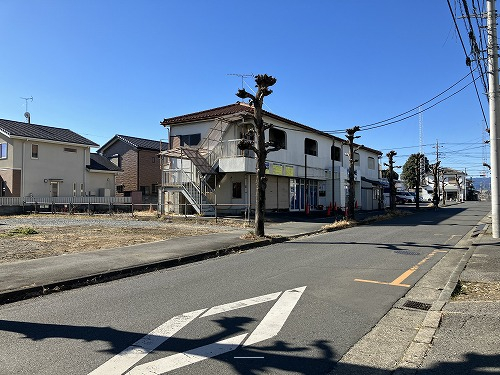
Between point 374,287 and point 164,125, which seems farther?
point 164,125

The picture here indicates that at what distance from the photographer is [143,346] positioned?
14.2 ft

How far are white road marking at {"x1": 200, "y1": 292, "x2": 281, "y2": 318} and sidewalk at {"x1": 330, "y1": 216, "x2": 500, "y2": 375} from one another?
1.80 m

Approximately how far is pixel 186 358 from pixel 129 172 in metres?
40.5

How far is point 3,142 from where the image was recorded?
108ft

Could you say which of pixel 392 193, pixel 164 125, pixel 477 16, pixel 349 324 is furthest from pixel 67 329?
pixel 392 193

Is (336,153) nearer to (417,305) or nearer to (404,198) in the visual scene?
(417,305)

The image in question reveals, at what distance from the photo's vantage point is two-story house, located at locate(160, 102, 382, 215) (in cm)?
2519

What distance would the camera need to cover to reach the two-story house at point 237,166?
2519 centimetres

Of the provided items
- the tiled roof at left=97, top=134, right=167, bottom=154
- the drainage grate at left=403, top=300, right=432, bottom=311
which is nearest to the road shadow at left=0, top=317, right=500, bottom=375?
the drainage grate at left=403, top=300, right=432, bottom=311

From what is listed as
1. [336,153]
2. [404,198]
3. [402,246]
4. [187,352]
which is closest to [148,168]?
[336,153]

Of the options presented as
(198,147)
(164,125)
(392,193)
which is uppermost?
(164,125)

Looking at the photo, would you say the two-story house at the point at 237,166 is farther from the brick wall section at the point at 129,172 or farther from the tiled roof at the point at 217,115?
the brick wall section at the point at 129,172

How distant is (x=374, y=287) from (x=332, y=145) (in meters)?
30.0

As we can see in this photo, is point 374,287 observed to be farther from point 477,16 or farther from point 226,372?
point 477,16
